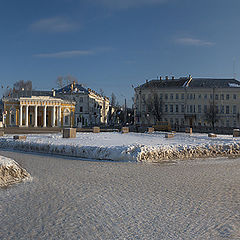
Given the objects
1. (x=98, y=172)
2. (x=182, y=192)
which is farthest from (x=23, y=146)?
(x=182, y=192)

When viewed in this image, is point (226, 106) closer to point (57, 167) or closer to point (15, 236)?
point (57, 167)

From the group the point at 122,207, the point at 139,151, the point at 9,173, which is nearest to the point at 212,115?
the point at 139,151

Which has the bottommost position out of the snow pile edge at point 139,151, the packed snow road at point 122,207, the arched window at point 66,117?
the packed snow road at point 122,207

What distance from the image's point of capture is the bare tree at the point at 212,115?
6094cm

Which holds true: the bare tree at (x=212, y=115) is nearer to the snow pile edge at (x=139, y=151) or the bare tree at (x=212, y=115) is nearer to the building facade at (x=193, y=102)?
the building facade at (x=193, y=102)

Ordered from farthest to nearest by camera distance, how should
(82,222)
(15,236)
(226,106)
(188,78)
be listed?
1. (188,78)
2. (226,106)
3. (82,222)
4. (15,236)

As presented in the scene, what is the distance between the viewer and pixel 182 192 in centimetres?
767

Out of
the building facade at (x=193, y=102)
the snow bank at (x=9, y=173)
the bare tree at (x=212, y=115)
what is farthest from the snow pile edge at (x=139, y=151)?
the building facade at (x=193, y=102)

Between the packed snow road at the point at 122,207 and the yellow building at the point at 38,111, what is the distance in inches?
2317

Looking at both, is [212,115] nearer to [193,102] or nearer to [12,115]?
[193,102]

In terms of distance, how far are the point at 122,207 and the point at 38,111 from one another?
219 feet

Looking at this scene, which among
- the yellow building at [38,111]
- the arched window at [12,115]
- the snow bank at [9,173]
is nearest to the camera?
the snow bank at [9,173]

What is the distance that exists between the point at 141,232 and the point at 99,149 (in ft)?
34.2

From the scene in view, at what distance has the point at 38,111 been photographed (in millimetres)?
69938
